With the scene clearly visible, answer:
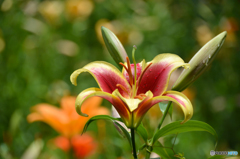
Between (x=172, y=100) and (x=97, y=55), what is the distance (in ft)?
5.98

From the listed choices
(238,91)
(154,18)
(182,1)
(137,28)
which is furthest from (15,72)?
(182,1)

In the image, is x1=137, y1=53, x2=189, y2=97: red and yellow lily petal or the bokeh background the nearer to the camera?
x1=137, y1=53, x2=189, y2=97: red and yellow lily petal

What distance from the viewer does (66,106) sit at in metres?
0.90

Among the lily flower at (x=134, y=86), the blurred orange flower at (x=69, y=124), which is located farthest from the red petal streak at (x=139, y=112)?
the blurred orange flower at (x=69, y=124)

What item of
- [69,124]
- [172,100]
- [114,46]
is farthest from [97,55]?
[172,100]

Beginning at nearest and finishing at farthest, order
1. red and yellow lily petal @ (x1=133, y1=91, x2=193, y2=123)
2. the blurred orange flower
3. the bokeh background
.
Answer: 1. red and yellow lily petal @ (x1=133, y1=91, x2=193, y2=123)
2. the blurred orange flower
3. the bokeh background

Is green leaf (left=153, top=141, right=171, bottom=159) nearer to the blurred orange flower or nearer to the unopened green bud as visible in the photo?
the unopened green bud

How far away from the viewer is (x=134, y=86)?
0.39m

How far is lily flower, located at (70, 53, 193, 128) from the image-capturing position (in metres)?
0.33

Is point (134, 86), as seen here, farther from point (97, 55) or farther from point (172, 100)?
point (97, 55)

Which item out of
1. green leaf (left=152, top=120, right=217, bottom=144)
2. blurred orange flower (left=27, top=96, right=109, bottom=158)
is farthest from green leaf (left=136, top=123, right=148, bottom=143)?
blurred orange flower (left=27, top=96, right=109, bottom=158)

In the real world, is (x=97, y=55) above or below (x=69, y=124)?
below

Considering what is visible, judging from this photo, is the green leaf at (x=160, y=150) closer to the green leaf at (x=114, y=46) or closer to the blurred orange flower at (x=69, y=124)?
the green leaf at (x=114, y=46)

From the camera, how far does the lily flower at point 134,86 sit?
33cm
